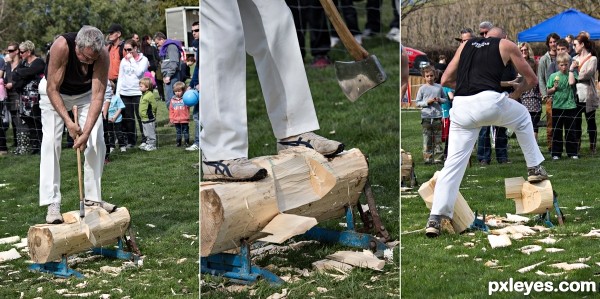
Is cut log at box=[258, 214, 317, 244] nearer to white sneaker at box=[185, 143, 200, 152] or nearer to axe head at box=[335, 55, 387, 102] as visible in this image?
axe head at box=[335, 55, 387, 102]

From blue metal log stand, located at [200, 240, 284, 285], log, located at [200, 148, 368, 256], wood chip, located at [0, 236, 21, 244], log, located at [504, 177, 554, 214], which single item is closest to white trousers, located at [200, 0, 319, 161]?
log, located at [200, 148, 368, 256]

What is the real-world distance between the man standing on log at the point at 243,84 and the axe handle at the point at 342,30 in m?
0.27

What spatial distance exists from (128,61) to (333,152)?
309 cm

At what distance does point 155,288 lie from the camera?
4.72 m

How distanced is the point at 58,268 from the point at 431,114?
3.79 m

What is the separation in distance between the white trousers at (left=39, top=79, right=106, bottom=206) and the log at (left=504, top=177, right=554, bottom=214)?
248 centimetres

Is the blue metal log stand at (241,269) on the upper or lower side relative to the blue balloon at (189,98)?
lower

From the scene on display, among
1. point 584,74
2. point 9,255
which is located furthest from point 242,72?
point 584,74

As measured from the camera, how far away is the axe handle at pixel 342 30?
13.6 feet

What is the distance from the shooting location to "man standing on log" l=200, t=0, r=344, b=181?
3.95m

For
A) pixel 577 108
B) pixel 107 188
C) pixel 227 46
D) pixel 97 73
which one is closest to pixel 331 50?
pixel 577 108

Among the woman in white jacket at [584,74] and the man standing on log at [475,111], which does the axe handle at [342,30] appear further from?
the woman in white jacket at [584,74]

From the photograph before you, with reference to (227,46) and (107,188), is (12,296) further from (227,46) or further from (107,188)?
(107,188)

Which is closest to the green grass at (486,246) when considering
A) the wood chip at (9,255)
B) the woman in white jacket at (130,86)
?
the woman in white jacket at (130,86)
